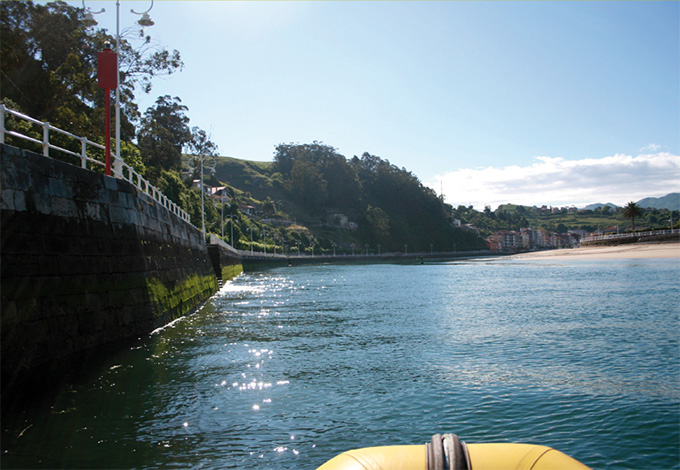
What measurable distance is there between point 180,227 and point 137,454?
18.6 meters

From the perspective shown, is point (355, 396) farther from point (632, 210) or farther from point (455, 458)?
point (632, 210)

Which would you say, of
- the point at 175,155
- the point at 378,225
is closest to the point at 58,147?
the point at 175,155

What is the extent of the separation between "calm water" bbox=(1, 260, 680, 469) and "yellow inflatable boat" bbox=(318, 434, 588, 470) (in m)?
2.50

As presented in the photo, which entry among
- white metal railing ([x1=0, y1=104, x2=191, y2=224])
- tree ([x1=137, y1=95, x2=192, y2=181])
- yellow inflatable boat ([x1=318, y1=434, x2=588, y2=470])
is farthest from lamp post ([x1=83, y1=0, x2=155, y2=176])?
tree ([x1=137, y1=95, x2=192, y2=181])

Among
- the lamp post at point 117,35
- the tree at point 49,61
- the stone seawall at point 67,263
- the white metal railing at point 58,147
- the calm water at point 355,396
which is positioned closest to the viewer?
the calm water at point 355,396

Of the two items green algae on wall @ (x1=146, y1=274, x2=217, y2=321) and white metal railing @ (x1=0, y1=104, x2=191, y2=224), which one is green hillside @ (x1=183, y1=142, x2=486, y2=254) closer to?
green algae on wall @ (x1=146, y1=274, x2=217, y2=321)

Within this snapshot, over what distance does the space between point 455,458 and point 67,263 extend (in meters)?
9.52

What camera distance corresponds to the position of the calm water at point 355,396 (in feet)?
22.8

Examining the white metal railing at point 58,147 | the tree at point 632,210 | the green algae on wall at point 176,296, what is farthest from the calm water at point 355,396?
the tree at point 632,210

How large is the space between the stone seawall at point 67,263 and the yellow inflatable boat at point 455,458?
6.86 meters

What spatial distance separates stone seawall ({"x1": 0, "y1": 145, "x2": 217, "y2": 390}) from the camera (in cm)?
875

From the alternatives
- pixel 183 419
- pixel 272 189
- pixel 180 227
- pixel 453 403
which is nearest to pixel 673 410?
Answer: pixel 453 403

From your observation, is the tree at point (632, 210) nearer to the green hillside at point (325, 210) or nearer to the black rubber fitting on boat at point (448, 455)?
the green hillside at point (325, 210)

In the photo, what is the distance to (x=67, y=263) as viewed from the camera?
1047cm
